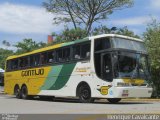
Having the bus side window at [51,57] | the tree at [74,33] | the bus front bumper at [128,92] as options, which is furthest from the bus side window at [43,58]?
the tree at [74,33]

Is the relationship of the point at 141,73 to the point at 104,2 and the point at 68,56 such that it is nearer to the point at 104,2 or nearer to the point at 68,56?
the point at 68,56

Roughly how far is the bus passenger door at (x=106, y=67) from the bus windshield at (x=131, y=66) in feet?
1.16

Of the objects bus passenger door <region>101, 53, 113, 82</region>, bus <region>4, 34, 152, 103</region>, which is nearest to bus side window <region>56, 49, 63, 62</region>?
bus <region>4, 34, 152, 103</region>

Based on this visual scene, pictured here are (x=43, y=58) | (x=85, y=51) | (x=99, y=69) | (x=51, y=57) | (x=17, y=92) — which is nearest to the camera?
(x=99, y=69)

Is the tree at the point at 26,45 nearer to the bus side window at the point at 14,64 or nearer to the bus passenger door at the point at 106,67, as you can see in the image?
the bus side window at the point at 14,64

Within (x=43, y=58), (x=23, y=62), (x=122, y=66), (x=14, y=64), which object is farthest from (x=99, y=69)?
(x=14, y=64)

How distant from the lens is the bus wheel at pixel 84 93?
75.7ft

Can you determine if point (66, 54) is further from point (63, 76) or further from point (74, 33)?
point (74, 33)

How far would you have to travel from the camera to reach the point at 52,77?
26344 mm

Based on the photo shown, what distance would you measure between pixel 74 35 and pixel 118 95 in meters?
19.6

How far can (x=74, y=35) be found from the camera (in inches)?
1599

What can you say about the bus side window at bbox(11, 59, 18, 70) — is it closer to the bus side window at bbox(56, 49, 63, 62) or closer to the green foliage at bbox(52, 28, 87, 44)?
the bus side window at bbox(56, 49, 63, 62)

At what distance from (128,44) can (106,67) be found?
1.65m

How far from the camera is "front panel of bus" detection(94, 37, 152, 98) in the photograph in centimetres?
2150
